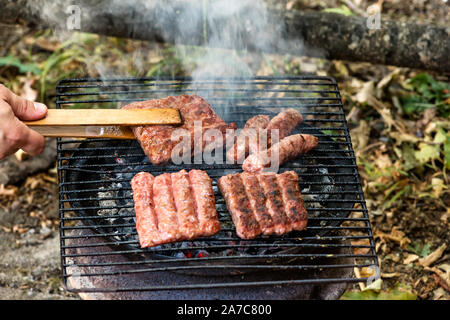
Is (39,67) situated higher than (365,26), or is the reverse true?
(39,67)

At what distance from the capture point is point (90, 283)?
3672 mm

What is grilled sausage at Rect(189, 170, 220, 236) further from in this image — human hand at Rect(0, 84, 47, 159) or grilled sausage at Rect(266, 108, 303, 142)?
human hand at Rect(0, 84, 47, 159)

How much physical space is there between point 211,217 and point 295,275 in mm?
872

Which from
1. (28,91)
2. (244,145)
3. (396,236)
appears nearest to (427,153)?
(396,236)

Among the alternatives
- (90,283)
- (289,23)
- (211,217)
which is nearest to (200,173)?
(211,217)

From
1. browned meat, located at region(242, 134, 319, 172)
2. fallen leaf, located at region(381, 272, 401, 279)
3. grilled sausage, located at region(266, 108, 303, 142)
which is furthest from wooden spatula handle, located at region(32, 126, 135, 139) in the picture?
fallen leaf, located at region(381, 272, 401, 279)

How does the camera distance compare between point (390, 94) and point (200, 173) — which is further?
point (390, 94)

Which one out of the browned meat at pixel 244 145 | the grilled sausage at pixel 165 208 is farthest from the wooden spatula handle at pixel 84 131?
the browned meat at pixel 244 145

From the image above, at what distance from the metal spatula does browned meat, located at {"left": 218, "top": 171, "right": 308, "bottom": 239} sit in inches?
34.2

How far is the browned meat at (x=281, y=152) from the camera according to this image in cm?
398

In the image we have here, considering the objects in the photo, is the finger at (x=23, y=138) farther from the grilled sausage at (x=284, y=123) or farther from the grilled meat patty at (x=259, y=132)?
the grilled sausage at (x=284, y=123)

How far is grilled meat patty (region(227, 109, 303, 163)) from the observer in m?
4.08
